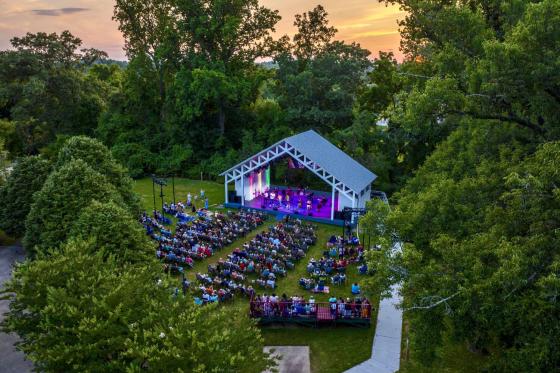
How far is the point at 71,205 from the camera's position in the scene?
1798 cm

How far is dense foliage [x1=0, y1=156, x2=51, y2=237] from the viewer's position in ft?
Result: 76.8

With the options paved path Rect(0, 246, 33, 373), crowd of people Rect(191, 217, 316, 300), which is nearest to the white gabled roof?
crowd of people Rect(191, 217, 316, 300)

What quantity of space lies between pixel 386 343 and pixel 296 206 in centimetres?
1660

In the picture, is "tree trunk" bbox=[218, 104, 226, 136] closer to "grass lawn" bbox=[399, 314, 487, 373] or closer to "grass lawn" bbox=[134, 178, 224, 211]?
"grass lawn" bbox=[134, 178, 224, 211]

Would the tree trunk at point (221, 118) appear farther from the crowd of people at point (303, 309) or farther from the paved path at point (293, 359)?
the paved path at point (293, 359)

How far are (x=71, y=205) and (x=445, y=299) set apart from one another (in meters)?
15.4

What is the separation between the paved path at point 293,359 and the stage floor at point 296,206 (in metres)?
14.9

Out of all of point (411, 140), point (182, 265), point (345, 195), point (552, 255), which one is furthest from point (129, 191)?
point (411, 140)

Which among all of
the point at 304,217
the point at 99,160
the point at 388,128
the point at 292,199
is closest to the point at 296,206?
the point at 292,199

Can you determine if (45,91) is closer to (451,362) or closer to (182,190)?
(182,190)

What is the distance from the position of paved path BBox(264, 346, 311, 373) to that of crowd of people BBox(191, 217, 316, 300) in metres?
3.54

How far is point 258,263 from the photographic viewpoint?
22.2 metres

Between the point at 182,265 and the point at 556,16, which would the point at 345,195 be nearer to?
the point at 182,265

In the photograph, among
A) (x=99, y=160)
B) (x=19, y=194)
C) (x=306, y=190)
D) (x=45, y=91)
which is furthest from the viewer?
(x=45, y=91)
